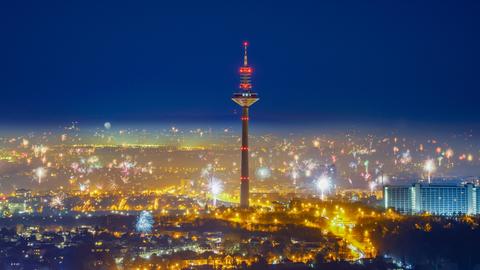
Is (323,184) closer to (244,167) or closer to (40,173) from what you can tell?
(244,167)

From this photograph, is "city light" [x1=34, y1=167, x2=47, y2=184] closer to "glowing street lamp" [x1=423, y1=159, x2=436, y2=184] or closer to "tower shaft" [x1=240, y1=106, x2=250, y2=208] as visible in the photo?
"tower shaft" [x1=240, y1=106, x2=250, y2=208]

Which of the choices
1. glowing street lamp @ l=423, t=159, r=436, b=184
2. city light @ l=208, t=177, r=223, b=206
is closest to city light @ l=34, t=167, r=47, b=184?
city light @ l=208, t=177, r=223, b=206

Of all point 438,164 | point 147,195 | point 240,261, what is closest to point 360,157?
point 438,164

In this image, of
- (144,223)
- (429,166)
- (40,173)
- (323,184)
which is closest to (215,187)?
(323,184)

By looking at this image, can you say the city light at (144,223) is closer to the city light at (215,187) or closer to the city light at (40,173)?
the city light at (215,187)

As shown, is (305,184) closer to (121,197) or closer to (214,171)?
(214,171)

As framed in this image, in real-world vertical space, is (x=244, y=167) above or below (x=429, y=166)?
below

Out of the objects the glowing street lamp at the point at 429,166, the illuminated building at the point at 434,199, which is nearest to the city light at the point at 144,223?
the illuminated building at the point at 434,199
